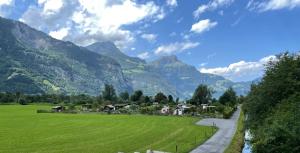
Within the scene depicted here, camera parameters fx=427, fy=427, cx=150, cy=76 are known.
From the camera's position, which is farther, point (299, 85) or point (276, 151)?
point (299, 85)

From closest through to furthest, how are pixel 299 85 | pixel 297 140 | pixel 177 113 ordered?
1. pixel 297 140
2. pixel 299 85
3. pixel 177 113

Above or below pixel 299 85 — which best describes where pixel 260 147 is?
below

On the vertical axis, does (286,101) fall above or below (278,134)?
above

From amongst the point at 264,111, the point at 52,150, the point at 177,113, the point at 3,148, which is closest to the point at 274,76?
the point at 264,111

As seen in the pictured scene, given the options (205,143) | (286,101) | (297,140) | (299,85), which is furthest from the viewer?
(205,143)

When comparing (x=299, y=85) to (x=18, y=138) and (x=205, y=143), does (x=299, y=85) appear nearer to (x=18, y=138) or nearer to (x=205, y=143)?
(x=205, y=143)

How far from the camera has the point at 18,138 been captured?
65500mm

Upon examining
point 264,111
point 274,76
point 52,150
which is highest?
point 274,76

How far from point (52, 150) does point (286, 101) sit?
27.9 meters

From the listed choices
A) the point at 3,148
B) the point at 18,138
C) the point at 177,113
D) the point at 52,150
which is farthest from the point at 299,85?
the point at 177,113

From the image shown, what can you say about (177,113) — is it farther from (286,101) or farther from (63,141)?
(286,101)

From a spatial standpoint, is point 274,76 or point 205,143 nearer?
point 274,76

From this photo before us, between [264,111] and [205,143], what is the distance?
10.7 meters

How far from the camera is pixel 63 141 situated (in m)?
62.2
